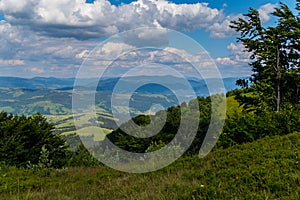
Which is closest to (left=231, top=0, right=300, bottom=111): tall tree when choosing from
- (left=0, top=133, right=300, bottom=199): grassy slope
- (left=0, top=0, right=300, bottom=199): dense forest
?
(left=0, top=0, right=300, bottom=199): dense forest

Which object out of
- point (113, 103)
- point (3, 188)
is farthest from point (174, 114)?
point (3, 188)

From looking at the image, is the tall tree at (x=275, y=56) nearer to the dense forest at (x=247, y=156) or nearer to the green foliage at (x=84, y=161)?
the dense forest at (x=247, y=156)

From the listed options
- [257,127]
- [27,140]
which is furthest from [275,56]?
[27,140]

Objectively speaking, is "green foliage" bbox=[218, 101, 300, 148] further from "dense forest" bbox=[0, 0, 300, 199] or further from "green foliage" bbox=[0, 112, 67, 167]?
"green foliage" bbox=[0, 112, 67, 167]

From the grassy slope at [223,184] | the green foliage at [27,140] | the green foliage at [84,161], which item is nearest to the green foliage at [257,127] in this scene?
the grassy slope at [223,184]

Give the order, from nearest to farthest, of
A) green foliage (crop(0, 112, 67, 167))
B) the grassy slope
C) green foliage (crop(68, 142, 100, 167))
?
the grassy slope < green foliage (crop(68, 142, 100, 167)) < green foliage (crop(0, 112, 67, 167))

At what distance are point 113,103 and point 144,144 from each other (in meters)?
40.9

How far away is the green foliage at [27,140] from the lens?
3903cm

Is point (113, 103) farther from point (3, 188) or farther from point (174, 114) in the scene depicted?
point (174, 114)

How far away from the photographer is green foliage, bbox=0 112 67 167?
39031 millimetres

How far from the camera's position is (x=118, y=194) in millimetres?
6984

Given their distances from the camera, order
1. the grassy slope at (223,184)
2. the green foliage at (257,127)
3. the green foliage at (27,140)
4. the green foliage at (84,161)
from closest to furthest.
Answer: the grassy slope at (223,184)
the green foliage at (257,127)
the green foliage at (84,161)
the green foliage at (27,140)

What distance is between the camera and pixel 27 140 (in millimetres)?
44750

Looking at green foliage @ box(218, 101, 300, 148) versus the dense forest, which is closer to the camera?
the dense forest
